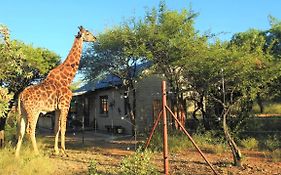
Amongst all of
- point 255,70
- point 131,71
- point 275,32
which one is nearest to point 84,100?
point 131,71

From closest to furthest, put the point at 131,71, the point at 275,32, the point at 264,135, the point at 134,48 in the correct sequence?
1. the point at 134,48
2. the point at 264,135
3. the point at 131,71
4. the point at 275,32

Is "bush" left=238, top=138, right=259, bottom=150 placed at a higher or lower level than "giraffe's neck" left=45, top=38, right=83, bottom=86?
lower

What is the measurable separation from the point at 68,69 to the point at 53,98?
Result: 1.44 metres

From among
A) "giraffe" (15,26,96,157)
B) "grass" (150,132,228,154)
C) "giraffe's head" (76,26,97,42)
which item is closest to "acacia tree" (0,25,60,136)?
"giraffe" (15,26,96,157)

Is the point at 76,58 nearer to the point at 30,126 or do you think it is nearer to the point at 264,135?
the point at 30,126

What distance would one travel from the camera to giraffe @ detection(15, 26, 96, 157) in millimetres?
11727

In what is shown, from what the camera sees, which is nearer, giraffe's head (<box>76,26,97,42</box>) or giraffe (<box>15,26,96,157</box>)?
giraffe (<box>15,26,96,157</box>)

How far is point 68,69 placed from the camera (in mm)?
13305

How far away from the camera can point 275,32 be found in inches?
885

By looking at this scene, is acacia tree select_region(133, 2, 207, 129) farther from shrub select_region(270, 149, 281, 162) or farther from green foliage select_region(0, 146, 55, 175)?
green foliage select_region(0, 146, 55, 175)

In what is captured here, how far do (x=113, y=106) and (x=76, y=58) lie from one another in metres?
10.1

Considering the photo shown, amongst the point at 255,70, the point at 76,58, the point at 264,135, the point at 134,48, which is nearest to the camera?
the point at 255,70

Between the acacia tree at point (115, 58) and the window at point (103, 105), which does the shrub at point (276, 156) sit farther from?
the window at point (103, 105)

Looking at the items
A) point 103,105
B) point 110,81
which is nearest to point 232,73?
point 110,81
